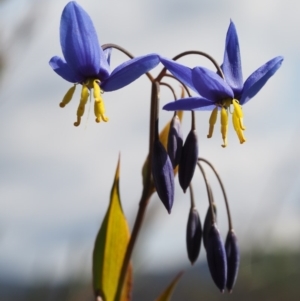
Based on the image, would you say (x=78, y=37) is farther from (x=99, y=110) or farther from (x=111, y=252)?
(x=111, y=252)

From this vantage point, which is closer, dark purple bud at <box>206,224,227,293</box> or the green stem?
the green stem

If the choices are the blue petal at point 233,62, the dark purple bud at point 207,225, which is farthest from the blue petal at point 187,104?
the dark purple bud at point 207,225

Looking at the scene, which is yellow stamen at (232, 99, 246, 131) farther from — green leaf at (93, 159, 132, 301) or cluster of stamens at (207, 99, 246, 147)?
green leaf at (93, 159, 132, 301)

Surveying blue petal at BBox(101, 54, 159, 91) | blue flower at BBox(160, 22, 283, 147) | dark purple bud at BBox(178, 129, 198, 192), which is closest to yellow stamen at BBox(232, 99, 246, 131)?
blue flower at BBox(160, 22, 283, 147)

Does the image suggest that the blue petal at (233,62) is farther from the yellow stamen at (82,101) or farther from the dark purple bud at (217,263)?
the dark purple bud at (217,263)

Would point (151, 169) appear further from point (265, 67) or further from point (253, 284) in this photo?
point (253, 284)

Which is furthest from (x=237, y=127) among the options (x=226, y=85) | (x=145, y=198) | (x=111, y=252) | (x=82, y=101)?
(x=111, y=252)
